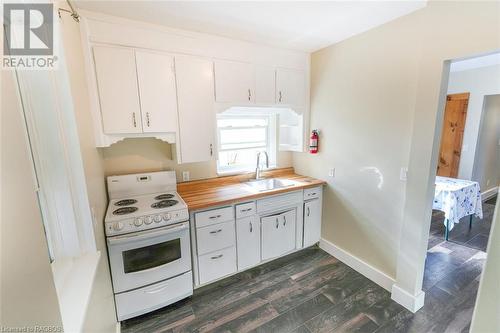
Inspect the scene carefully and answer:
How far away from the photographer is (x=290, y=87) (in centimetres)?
263

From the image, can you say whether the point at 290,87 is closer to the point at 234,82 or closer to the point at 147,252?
the point at 234,82

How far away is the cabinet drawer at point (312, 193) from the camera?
262 cm

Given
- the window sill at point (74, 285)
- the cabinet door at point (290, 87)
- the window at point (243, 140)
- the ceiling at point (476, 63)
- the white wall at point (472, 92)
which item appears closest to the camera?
the window sill at point (74, 285)

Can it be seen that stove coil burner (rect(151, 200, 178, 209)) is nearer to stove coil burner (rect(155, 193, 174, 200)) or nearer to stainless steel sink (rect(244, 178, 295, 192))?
stove coil burner (rect(155, 193, 174, 200))

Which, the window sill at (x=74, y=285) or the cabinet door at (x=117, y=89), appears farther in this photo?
the cabinet door at (x=117, y=89)

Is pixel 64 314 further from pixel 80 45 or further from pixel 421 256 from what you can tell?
pixel 421 256

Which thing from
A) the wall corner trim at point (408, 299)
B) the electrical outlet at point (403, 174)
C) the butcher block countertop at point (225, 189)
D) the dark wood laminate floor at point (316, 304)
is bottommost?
the dark wood laminate floor at point (316, 304)

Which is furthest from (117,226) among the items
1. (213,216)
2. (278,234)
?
(278,234)

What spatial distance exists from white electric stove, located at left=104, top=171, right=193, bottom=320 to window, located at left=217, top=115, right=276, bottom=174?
3.25 ft

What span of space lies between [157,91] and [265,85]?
1134 millimetres

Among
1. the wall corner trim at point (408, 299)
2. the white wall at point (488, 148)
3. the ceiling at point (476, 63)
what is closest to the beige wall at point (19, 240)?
the wall corner trim at point (408, 299)

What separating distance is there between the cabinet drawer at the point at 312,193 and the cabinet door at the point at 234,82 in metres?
1.23

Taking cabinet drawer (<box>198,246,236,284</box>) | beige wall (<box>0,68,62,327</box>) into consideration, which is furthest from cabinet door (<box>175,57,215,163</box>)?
beige wall (<box>0,68,62,327</box>)

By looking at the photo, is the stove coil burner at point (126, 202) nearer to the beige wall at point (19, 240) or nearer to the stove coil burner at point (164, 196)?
the stove coil burner at point (164, 196)
